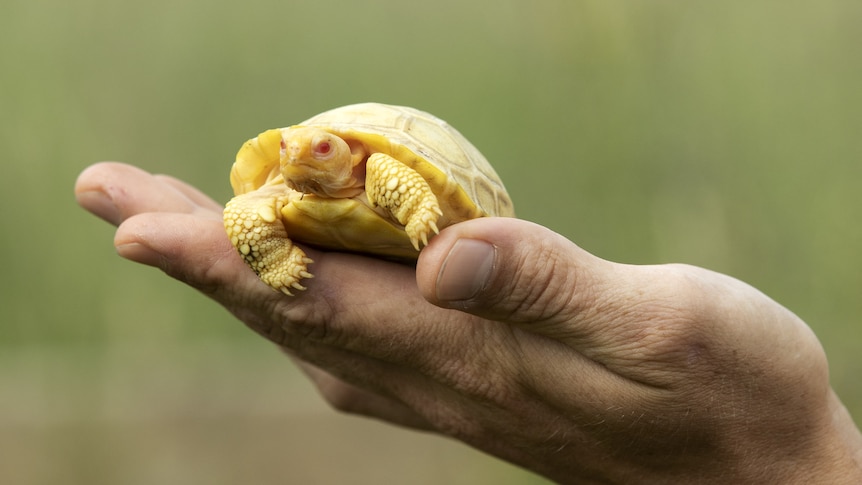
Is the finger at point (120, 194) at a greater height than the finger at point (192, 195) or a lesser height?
greater

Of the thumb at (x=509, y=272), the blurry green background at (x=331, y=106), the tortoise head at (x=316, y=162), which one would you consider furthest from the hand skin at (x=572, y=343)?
the blurry green background at (x=331, y=106)

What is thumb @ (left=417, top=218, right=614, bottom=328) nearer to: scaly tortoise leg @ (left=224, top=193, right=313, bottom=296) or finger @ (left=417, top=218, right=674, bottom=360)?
finger @ (left=417, top=218, right=674, bottom=360)

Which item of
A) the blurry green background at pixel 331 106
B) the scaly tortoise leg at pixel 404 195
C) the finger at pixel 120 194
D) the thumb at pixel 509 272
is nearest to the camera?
the thumb at pixel 509 272

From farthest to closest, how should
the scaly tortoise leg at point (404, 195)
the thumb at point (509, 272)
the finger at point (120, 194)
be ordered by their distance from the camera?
the finger at point (120, 194)
the scaly tortoise leg at point (404, 195)
the thumb at point (509, 272)

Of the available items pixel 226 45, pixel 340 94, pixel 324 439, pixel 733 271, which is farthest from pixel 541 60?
pixel 324 439

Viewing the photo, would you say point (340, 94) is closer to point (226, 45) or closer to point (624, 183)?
point (226, 45)

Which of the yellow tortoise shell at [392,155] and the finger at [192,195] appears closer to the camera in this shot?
the yellow tortoise shell at [392,155]

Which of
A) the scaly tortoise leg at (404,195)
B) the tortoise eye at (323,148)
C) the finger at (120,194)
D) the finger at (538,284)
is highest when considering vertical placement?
the tortoise eye at (323,148)

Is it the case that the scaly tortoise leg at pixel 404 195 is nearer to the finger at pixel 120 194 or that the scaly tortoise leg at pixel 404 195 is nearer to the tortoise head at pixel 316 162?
the tortoise head at pixel 316 162

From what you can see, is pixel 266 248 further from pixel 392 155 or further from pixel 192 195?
pixel 192 195
